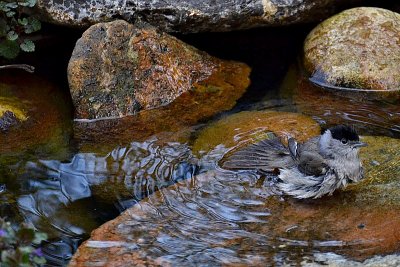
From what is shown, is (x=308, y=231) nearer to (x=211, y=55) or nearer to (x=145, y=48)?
(x=145, y=48)

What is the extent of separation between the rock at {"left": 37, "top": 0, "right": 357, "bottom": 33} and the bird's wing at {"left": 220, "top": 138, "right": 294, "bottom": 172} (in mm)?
2004

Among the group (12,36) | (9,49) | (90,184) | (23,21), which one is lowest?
(90,184)

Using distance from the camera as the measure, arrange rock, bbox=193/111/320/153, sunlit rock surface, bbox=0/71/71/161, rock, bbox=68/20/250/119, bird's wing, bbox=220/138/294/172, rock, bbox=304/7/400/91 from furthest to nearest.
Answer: rock, bbox=304/7/400/91, rock, bbox=68/20/250/119, sunlit rock surface, bbox=0/71/71/161, rock, bbox=193/111/320/153, bird's wing, bbox=220/138/294/172

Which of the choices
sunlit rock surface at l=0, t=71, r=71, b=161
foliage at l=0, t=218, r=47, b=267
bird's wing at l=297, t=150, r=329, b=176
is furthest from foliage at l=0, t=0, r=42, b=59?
foliage at l=0, t=218, r=47, b=267

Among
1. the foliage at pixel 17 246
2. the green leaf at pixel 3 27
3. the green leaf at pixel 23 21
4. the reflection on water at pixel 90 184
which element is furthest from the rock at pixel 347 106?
the foliage at pixel 17 246

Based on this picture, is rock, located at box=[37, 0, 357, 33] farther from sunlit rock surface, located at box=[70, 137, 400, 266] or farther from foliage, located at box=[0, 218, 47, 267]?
foliage, located at box=[0, 218, 47, 267]

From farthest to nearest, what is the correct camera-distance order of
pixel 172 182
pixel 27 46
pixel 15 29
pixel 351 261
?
pixel 15 29 < pixel 27 46 < pixel 172 182 < pixel 351 261

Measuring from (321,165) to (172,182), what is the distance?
3.90 feet

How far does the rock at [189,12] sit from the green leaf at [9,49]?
1.41 ft

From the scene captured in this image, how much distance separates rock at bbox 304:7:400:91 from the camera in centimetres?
667

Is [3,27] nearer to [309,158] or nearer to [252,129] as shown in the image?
[252,129]

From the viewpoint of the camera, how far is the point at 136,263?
3.83 m

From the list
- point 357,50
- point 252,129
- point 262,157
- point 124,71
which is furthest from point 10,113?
point 357,50

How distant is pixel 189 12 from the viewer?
6.63 m
